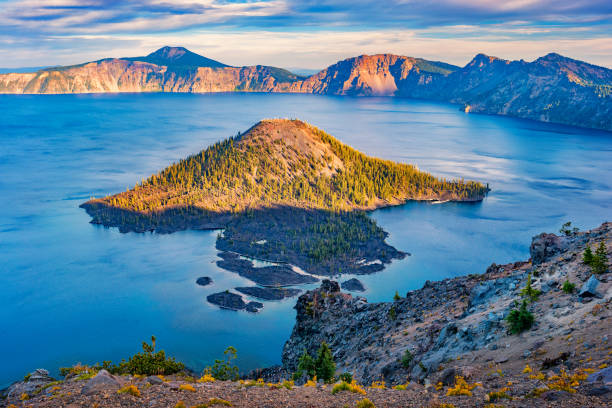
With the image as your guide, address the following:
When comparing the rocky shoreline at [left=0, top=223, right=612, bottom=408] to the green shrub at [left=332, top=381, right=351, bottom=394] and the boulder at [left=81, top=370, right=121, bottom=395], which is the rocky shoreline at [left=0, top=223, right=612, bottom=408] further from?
the green shrub at [left=332, top=381, right=351, bottom=394]

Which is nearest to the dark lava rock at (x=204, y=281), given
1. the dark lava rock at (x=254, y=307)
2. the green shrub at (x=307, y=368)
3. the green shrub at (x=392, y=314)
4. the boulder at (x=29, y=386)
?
the dark lava rock at (x=254, y=307)

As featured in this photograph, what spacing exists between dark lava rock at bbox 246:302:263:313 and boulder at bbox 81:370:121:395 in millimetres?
71513

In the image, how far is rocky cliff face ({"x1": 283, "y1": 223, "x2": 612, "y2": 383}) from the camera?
31.5 meters

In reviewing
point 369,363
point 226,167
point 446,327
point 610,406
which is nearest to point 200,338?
point 369,363

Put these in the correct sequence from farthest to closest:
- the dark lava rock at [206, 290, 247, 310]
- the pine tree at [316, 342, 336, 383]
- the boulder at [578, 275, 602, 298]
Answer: the dark lava rock at [206, 290, 247, 310]
the pine tree at [316, 342, 336, 383]
the boulder at [578, 275, 602, 298]

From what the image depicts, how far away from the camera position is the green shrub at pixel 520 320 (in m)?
34.5

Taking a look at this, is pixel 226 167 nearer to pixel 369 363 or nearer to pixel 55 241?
pixel 55 241

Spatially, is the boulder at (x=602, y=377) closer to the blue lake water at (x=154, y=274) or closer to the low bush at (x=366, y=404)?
the low bush at (x=366, y=404)

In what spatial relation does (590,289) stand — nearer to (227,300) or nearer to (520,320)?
(520,320)

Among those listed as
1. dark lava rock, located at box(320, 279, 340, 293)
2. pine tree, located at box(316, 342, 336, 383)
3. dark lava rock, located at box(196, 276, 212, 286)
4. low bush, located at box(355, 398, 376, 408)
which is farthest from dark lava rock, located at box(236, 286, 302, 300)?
low bush, located at box(355, 398, 376, 408)

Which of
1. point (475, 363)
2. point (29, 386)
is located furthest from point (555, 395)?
point (29, 386)

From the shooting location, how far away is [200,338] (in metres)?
94.8

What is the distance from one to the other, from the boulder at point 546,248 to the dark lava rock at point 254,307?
6620 centimetres

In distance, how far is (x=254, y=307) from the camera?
105 m
